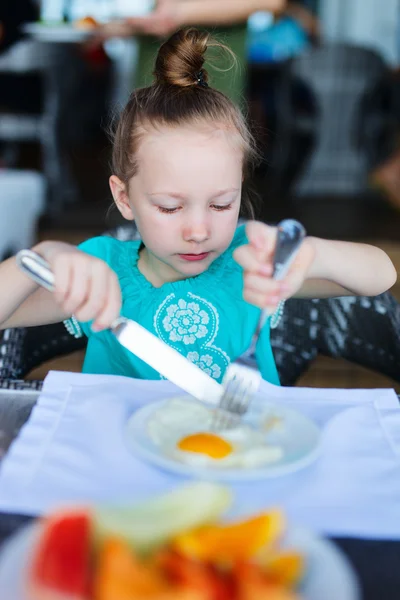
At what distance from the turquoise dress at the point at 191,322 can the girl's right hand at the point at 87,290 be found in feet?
1.16

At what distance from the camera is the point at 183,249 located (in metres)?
1.05

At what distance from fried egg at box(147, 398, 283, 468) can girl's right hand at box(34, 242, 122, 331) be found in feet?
0.41

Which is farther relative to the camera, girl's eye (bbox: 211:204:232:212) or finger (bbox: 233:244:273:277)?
girl's eye (bbox: 211:204:232:212)

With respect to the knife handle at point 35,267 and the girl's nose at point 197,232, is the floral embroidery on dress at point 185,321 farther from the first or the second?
the knife handle at point 35,267

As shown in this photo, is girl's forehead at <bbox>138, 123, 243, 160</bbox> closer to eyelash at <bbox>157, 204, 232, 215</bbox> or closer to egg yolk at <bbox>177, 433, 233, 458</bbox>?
eyelash at <bbox>157, 204, 232, 215</bbox>

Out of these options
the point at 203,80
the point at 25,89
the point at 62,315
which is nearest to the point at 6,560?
the point at 62,315

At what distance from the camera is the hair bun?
3.56 ft

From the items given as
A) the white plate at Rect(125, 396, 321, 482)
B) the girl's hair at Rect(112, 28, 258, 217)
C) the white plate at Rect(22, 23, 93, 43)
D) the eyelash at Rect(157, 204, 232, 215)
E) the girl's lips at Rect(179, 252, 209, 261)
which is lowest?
the white plate at Rect(22, 23, 93, 43)

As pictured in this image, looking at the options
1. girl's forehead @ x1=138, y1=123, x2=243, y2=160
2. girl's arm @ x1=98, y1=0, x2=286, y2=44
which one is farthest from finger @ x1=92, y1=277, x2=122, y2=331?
girl's arm @ x1=98, y1=0, x2=286, y2=44

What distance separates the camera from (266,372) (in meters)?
1.18

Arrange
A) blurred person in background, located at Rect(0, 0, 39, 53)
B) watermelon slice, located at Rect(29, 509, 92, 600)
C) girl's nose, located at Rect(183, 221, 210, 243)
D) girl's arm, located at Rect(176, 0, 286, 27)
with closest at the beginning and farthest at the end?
watermelon slice, located at Rect(29, 509, 92, 600) → girl's nose, located at Rect(183, 221, 210, 243) → girl's arm, located at Rect(176, 0, 286, 27) → blurred person in background, located at Rect(0, 0, 39, 53)

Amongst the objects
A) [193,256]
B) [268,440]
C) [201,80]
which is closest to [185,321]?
[193,256]

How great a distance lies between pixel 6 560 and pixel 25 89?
446 cm

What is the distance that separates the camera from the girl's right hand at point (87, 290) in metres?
0.80
